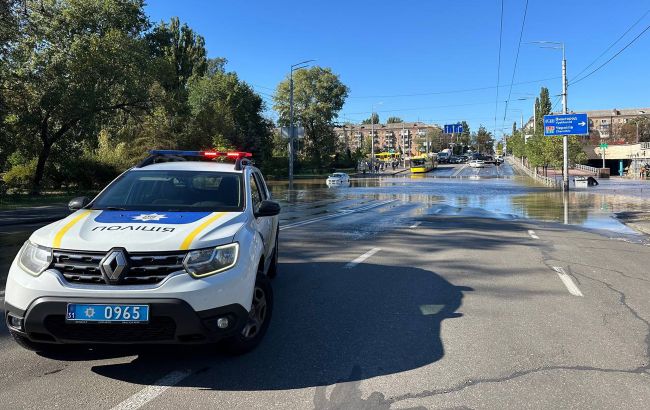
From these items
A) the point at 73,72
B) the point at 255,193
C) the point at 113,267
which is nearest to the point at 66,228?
the point at 113,267

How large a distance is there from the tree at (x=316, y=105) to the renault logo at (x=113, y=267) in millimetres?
79652

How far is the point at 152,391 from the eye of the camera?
381 cm

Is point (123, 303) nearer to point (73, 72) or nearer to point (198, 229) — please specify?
A: point (198, 229)

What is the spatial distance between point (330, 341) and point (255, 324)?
755 millimetres

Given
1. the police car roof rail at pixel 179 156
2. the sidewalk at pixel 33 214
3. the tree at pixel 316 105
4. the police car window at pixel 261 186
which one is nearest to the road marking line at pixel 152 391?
the police car roof rail at pixel 179 156

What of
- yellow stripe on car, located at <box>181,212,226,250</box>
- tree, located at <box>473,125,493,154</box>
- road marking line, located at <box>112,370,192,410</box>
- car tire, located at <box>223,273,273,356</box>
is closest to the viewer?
road marking line, located at <box>112,370,192,410</box>

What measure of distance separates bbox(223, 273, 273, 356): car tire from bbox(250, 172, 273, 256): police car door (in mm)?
885

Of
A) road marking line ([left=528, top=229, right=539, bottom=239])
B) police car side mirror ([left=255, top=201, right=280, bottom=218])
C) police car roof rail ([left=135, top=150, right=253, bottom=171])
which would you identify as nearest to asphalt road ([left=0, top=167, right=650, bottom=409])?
police car side mirror ([left=255, top=201, right=280, bottom=218])

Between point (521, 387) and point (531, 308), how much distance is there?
2399 mm

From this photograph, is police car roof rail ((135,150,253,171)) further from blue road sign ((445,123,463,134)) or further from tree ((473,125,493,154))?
tree ((473,125,493,154))

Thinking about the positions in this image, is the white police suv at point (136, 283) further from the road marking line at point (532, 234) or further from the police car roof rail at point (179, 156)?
the road marking line at point (532, 234)

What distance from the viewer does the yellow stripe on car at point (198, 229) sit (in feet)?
12.9

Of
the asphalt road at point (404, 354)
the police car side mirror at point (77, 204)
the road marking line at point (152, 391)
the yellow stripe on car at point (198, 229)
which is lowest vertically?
the asphalt road at point (404, 354)

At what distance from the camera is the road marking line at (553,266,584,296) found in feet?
23.0
